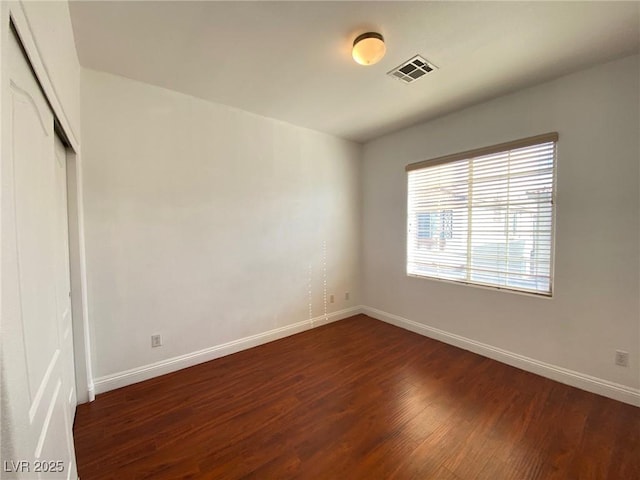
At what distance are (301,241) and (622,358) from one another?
10.3 feet

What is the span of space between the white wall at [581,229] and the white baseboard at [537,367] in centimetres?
3

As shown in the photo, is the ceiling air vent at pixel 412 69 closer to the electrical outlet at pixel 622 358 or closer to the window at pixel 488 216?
the window at pixel 488 216

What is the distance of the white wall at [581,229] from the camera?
2047 mm

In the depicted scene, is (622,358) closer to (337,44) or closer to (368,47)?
(368,47)

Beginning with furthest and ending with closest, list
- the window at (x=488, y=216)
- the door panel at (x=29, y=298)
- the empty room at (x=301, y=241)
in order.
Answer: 1. the window at (x=488, y=216)
2. the empty room at (x=301, y=241)
3. the door panel at (x=29, y=298)

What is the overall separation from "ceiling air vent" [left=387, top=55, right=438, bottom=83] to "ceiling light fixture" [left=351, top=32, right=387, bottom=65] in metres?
0.35

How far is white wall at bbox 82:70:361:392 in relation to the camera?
224 cm

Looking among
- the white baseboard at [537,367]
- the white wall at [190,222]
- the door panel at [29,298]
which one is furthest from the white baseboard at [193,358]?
the white baseboard at [537,367]

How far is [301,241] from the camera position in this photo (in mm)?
3512

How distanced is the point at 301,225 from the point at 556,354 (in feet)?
9.58

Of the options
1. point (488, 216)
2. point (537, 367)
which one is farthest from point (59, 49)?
point (537, 367)

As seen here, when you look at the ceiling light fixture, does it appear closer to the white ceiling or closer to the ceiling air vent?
the white ceiling

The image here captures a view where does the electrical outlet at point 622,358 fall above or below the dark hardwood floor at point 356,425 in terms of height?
above

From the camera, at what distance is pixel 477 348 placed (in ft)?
9.45
